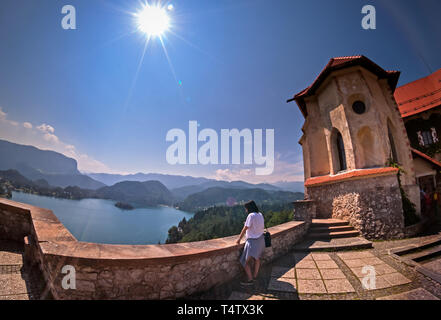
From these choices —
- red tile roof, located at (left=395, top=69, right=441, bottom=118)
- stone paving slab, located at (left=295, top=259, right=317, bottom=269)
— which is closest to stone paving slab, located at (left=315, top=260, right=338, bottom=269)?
stone paving slab, located at (left=295, top=259, right=317, bottom=269)

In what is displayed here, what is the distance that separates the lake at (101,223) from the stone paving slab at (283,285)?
58.2 metres

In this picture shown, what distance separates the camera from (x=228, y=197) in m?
155

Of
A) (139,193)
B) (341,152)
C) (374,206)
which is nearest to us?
(374,206)

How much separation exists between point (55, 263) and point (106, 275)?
0.60 meters

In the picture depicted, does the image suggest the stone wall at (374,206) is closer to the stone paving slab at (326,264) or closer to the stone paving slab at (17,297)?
the stone paving slab at (326,264)

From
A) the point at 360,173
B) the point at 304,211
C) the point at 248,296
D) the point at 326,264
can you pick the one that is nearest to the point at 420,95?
the point at 360,173

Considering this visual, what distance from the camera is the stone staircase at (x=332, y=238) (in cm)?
483

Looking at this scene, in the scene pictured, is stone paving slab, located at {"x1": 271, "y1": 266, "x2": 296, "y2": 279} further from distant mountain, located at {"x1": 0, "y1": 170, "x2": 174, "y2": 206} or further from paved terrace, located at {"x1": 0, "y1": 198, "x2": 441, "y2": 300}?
distant mountain, located at {"x1": 0, "y1": 170, "x2": 174, "y2": 206}

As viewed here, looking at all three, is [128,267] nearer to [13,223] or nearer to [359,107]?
[13,223]

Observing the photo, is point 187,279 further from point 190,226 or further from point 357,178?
point 190,226

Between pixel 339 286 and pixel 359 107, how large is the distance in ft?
25.8

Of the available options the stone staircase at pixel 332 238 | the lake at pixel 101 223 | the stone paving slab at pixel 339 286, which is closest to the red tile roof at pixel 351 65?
the stone staircase at pixel 332 238
